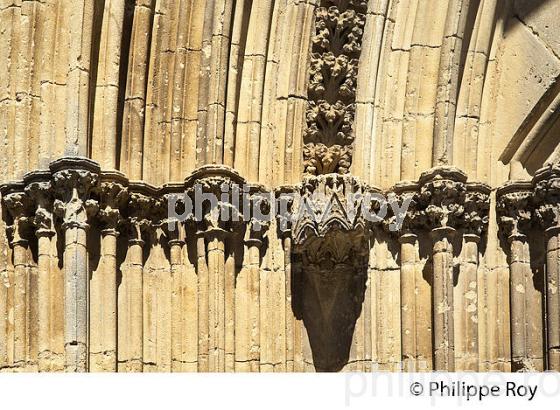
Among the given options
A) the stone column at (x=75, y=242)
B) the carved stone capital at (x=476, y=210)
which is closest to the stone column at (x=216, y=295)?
the stone column at (x=75, y=242)

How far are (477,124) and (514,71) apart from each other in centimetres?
64

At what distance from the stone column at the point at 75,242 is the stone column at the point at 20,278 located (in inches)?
14.1

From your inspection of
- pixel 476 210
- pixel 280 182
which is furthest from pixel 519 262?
pixel 280 182

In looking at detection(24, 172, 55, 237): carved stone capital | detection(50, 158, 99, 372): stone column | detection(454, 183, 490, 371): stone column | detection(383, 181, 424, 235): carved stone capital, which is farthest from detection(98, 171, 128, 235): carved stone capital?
detection(454, 183, 490, 371): stone column

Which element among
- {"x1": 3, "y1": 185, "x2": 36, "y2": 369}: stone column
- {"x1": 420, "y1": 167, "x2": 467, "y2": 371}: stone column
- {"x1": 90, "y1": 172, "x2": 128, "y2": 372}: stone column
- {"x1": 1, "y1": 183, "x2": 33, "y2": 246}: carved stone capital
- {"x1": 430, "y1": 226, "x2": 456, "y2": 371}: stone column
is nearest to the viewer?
{"x1": 3, "y1": 185, "x2": 36, "y2": 369}: stone column

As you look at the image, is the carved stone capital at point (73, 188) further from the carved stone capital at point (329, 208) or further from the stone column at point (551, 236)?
the stone column at point (551, 236)

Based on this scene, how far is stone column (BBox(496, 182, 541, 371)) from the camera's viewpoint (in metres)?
19.6

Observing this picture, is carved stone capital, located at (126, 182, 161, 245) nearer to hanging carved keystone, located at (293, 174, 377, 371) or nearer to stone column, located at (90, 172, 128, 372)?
stone column, located at (90, 172, 128, 372)

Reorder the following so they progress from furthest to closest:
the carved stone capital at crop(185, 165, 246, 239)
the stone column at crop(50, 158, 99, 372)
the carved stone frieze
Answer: the carved stone frieze → the carved stone capital at crop(185, 165, 246, 239) → the stone column at crop(50, 158, 99, 372)

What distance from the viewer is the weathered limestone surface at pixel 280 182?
62.0ft

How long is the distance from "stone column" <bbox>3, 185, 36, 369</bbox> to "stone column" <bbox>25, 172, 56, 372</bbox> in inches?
4.4

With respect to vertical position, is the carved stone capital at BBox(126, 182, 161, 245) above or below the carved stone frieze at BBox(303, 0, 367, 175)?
below

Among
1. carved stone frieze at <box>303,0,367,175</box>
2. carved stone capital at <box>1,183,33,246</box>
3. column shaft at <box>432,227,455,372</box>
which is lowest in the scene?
column shaft at <box>432,227,455,372</box>
